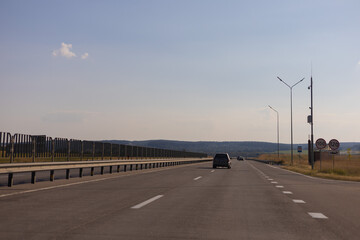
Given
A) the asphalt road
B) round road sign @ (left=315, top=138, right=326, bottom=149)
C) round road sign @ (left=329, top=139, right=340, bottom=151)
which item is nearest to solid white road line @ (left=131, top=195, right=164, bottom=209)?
the asphalt road

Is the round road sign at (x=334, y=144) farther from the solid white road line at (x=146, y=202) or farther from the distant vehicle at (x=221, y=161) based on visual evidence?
the solid white road line at (x=146, y=202)

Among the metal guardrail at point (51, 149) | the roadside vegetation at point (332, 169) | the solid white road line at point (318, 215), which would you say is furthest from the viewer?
the roadside vegetation at point (332, 169)

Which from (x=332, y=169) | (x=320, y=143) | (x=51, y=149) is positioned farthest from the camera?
(x=320, y=143)

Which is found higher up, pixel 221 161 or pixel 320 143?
pixel 320 143

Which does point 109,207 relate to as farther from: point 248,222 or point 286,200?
point 286,200

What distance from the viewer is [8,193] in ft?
39.6

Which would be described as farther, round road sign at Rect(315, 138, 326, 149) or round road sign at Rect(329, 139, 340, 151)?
round road sign at Rect(315, 138, 326, 149)

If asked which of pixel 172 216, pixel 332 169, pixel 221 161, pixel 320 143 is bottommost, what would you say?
pixel 172 216

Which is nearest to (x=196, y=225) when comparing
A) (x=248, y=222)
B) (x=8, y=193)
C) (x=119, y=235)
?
(x=248, y=222)

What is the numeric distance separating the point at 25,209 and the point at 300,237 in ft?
18.6

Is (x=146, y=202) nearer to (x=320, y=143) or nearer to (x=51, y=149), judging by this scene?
(x=51, y=149)

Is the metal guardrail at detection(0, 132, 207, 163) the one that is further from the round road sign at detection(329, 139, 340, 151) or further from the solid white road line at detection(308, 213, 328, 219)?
the round road sign at detection(329, 139, 340, 151)

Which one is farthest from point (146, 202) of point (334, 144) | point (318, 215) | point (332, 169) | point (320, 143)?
point (320, 143)

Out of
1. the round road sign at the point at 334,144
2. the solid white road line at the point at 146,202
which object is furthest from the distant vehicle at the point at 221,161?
the solid white road line at the point at 146,202
